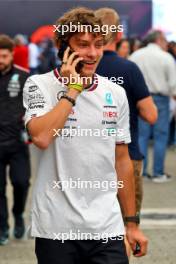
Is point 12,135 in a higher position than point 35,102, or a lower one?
lower

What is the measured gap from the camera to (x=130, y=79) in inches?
174

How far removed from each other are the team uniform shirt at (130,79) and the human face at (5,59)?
198cm

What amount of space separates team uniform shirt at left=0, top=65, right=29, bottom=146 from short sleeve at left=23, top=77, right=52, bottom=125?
10.4 feet

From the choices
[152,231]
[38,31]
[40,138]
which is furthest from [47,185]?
[38,31]

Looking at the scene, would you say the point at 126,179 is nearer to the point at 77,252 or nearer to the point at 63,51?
the point at 77,252

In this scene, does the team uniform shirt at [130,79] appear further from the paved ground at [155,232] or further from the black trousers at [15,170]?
the black trousers at [15,170]

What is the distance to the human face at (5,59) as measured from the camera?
631cm

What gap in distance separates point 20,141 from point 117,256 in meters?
3.35

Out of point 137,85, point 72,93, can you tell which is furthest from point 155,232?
point 72,93

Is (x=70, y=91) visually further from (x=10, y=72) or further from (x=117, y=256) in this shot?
(x=10, y=72)

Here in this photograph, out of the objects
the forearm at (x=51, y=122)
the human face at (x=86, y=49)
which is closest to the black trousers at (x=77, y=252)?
the forearm at (x=51, y=122)

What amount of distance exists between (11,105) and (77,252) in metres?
3.33

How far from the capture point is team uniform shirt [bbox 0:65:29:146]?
628 centimetres

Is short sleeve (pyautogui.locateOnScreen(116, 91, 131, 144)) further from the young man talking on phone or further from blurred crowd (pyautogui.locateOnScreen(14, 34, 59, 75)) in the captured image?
blurred crowd (pyautogui.locateOnScreen(14, 34, 59, 75))
